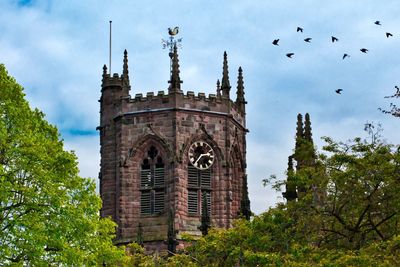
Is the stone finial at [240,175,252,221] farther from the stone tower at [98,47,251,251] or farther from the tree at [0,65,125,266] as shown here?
the tree at [0,65,125,266]

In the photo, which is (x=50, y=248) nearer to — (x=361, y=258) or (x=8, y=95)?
(x=8, y=95)

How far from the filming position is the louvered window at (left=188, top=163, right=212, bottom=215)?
249 ft

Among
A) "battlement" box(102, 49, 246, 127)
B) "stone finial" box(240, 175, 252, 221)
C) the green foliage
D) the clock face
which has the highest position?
"battlement" box(102, 49, 246, 127)

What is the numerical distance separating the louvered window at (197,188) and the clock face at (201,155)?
0.35 m

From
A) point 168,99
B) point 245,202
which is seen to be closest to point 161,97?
point 168,99

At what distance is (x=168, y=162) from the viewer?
75.8m

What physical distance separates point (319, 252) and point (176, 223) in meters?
30.5

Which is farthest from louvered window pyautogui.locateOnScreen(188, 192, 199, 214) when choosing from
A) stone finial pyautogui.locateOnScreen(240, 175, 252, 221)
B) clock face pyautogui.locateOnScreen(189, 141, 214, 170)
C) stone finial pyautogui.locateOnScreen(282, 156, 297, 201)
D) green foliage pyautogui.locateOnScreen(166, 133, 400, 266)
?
green foliage pyautogui.locateOnScreen(166, 133, 400, 266)

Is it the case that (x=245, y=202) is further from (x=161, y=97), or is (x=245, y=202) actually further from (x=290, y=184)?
(x=290, y=184)

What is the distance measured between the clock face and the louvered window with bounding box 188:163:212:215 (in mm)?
348

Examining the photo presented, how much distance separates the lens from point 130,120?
76.9 meters

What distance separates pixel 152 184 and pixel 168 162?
1.82m

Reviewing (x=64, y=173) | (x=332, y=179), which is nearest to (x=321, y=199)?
(x=332, y=179)

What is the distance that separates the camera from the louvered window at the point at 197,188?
249 ft
